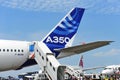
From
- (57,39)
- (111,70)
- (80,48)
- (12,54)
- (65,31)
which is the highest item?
(111,70)

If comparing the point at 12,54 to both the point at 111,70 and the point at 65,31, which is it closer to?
the point at 65,31

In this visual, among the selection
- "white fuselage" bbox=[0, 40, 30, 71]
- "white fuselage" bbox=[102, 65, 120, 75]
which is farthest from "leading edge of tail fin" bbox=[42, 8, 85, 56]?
"white fuselage" bbox=[102, 65, 120, 75]

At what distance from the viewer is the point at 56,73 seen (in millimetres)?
19422

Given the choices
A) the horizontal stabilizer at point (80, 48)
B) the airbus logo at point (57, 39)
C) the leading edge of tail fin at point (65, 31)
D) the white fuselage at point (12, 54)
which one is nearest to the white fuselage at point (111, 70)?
the leading edge of tail fin at point (65, 31)

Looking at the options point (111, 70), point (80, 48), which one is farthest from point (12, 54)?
point (111, 70)

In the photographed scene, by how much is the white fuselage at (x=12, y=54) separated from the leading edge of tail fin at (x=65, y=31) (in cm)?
255

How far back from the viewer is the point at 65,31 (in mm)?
28656

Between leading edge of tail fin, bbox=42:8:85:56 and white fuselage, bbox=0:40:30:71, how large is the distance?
2554 mm

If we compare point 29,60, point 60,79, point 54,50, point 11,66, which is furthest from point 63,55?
point 60,79

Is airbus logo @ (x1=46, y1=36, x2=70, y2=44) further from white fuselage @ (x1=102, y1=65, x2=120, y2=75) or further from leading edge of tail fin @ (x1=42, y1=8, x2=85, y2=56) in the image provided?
white fuselage @ (x1=102, y1=65, x2=120, y2=75)

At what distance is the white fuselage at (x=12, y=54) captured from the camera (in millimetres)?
24922

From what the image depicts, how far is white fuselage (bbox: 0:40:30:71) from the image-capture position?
24922 mm

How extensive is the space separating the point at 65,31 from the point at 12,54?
6008mm

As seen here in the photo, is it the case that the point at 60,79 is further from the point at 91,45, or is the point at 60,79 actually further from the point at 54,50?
the point at 54,50
